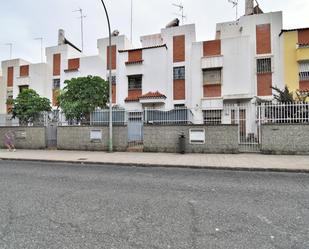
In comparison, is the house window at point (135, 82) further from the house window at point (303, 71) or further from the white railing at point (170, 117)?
the house window at point (303, 71)

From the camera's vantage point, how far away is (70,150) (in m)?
15.7

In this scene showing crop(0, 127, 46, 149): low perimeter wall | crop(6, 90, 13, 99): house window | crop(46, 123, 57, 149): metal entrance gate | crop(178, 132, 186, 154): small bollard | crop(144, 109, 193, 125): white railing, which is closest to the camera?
crop(178, 132, 186, 154): small bollard

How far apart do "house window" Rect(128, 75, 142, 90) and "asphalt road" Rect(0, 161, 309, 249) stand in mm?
16571

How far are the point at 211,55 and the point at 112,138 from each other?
468 inches

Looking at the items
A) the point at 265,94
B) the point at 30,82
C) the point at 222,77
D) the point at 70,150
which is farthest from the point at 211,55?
the point at 30,82

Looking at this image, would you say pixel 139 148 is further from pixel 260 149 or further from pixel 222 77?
pixel 222 77

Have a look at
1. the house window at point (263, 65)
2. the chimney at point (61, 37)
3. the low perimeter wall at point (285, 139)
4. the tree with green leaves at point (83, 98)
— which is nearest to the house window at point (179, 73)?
the house window at point (263, 65)

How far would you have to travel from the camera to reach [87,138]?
50.5 ft

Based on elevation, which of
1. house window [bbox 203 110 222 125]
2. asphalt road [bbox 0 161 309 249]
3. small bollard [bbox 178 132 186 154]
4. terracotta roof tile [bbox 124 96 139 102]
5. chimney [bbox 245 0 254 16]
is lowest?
asphalt road [bbox 0 161 309 249]

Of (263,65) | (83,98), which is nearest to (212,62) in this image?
(263,65)

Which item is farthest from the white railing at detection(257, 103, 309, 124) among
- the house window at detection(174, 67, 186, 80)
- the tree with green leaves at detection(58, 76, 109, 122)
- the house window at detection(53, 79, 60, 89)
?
the house window at detection(53, 79, 60, 89)

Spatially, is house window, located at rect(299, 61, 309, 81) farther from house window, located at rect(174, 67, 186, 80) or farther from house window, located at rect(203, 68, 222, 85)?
house window, located at rect(174, 67, 186, 80)

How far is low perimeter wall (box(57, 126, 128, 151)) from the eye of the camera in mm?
14711

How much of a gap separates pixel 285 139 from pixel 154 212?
10.4 metres
